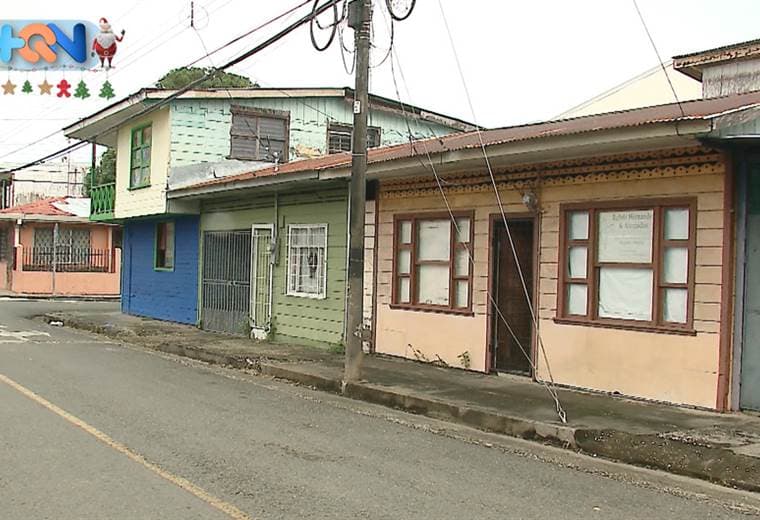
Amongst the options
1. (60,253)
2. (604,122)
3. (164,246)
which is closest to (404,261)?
(604,122)

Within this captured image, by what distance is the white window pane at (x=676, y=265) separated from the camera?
1050cm

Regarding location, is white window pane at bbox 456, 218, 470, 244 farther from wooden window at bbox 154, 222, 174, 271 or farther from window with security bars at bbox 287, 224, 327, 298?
wooden window at bbox 154, 222, 174, 271

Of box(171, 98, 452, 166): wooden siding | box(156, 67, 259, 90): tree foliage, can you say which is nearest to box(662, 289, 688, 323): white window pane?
box(171, 98, 452, 166): wooden siding

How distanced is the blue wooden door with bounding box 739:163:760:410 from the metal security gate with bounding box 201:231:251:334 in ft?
38.6

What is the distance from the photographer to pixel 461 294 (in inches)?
547

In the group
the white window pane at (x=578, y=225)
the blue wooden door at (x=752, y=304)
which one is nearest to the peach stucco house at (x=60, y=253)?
the white window pane at (x=578, y=225)

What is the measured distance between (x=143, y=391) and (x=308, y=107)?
44.2 ft

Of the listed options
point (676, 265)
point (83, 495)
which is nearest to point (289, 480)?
point (83, 495)

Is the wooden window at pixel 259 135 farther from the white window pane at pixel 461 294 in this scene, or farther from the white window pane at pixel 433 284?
the white window pane at pixel 461 294

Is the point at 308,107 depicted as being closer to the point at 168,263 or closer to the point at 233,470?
the point at 168,263

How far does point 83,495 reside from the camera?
6391 mm

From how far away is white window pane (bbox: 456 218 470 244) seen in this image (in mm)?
13727

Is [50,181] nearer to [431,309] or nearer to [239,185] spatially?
[239,185]

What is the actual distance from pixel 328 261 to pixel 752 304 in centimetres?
863
